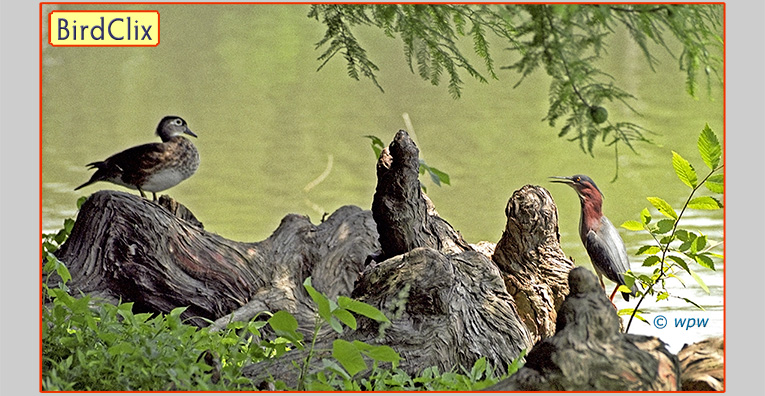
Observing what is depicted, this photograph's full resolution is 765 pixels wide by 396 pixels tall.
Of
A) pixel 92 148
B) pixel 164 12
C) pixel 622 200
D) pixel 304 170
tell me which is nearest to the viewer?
pixel 164 12

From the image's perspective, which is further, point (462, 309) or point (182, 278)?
point (182, 278)

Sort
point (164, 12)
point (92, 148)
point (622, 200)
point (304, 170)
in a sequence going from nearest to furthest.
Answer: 1. point (164, 12)
2. point (622, 200)
3. point (92, 148)
4. point (304, 170)

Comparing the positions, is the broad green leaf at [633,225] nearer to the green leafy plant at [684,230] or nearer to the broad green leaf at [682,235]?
the green leafy plant at [684,230]

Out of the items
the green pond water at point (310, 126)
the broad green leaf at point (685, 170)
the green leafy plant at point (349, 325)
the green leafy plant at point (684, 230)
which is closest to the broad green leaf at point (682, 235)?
the green leafy plant at point (684, 230)

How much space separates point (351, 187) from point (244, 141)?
1109 mm

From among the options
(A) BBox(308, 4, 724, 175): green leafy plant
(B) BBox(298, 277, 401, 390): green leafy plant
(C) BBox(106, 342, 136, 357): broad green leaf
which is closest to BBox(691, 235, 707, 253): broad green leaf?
(A) BBox(308, 4, 724, 175): green leafy plant

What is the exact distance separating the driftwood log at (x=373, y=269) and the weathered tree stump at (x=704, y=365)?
1.67ft

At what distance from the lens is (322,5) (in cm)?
262

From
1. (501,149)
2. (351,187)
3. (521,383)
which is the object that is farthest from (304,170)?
(521,383)

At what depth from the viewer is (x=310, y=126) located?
20.0ft

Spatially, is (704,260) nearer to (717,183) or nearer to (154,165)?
(717,183)

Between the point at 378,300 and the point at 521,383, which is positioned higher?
the point at 378,300

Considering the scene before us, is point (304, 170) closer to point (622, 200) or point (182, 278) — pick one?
point (622, 200)

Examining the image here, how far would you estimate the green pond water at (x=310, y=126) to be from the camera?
4399 millimetres
